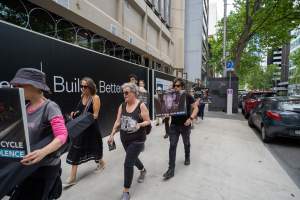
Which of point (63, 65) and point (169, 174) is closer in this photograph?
point (169, 174)

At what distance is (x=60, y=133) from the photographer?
76.0 inches

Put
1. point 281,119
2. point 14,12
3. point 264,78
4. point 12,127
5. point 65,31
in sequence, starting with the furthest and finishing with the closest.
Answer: point 264,78
point 65,31
point 281,119
point 14,12
point 12,127

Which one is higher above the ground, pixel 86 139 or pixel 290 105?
pixel 290 105

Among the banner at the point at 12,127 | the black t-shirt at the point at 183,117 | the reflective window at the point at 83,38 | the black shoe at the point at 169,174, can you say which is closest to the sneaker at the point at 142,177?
the black shoe at the point at 169,174

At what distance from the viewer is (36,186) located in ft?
6.54

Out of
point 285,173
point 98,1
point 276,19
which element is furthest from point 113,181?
point 276,19

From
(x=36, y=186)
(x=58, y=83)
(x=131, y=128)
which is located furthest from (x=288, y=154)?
(x=36, y=186)

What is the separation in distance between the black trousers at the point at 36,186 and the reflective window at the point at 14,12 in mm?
5930

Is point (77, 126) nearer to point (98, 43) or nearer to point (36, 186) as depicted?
point (36, 186)

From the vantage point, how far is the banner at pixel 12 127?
64.0 inches

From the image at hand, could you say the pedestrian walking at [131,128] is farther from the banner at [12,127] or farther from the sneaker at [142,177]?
the banner at [12,127]

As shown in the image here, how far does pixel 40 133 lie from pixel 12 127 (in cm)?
26

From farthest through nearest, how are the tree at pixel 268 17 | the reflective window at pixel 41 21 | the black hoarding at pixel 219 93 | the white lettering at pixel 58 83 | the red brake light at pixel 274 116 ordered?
the black hoarding at pixel 219 93
the tree at pixel 268 17
the reflective window at pixel 41 21
the red brake light at pixel 274 116
the white lettering at pixel 58 83

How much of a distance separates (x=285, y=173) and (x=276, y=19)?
52.6 ft
